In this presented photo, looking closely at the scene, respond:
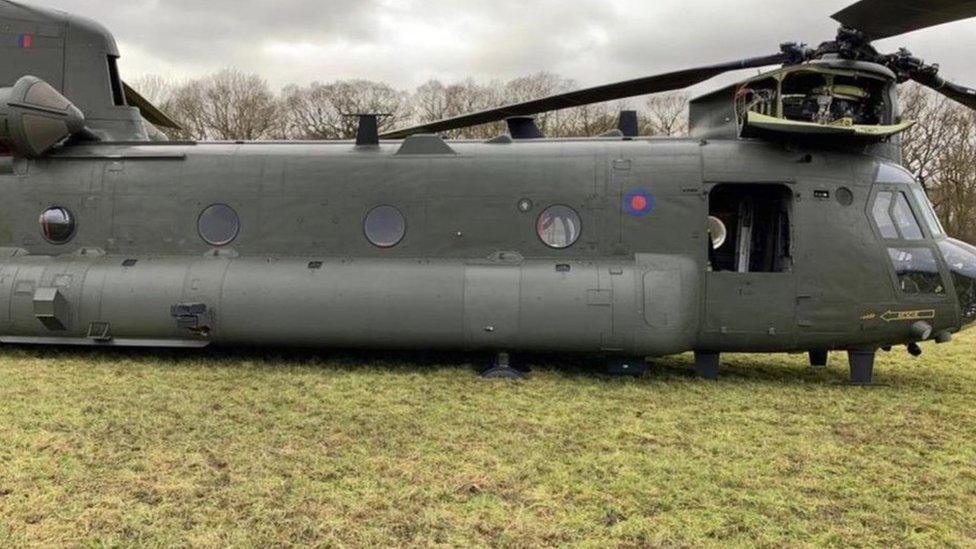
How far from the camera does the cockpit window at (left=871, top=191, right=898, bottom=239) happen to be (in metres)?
8.24

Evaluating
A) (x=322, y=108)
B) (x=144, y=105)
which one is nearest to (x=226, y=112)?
(x=322, y=108)

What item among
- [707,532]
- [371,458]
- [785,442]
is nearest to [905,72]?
[785,442]

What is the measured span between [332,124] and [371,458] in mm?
51025

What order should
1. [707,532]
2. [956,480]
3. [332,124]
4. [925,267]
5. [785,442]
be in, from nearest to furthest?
1. [707,532]
2. [956,480]
3. [785,442]
4. [925,267]
5. [332,124]

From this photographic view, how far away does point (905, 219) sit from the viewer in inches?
328

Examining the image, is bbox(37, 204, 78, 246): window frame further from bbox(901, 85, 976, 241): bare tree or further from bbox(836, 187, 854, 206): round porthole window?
bbox(901, 85, 976, 241): bare tree

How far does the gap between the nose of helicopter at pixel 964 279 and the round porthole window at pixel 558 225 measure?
15.3 ft

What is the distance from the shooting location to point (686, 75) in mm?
8297

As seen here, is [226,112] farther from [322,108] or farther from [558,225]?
[558,225]

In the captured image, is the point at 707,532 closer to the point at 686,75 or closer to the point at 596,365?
the point at 596,365

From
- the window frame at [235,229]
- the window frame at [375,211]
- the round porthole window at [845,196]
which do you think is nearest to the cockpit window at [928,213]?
the round porthole window at [845,196]

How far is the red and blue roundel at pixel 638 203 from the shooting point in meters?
8.53

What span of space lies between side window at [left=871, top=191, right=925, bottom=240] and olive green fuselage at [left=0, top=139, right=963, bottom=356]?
143 millimetres

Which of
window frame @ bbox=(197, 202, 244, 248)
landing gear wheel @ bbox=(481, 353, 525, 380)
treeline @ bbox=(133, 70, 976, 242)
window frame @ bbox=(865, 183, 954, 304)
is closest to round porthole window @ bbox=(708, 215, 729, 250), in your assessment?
window frame @ bbox=(865, 183, 954, 304)
